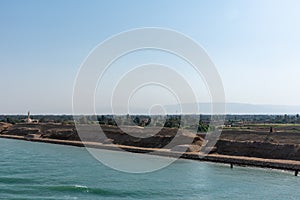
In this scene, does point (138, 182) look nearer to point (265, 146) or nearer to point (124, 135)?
point (265, 146)

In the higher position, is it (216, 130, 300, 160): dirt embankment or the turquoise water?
(216, 130, 300, 160): dirt embankment

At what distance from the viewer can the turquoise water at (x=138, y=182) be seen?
2005 centimetres

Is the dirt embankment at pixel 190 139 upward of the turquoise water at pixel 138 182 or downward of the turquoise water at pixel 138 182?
upward

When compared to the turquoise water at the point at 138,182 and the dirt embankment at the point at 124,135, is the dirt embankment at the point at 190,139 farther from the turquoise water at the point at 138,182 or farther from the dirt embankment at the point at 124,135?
the turquoise water at the point at 138,182

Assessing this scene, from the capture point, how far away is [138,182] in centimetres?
2323

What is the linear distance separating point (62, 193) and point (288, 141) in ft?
89.7

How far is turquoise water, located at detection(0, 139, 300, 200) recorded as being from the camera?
65.8 feet

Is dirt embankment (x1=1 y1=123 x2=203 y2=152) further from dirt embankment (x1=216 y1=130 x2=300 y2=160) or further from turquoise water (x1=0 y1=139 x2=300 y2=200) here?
turquoise water (x1=0 y1=139 x2=300 y2=200)

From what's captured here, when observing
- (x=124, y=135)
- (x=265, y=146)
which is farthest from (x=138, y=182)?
(x=124, y=135)

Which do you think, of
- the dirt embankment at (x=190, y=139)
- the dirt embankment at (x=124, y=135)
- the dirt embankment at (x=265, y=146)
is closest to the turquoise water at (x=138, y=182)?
the dirt embankment at (x=265, y=146)

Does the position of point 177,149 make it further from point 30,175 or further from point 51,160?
point 30,175

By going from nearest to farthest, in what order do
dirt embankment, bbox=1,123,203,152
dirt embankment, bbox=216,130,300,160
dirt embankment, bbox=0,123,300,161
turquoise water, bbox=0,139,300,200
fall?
turquoise water, bbox=0,139,300,200 → dirt embankment, bbox=216,130,300,160 → dirt embankment, bbox=0,123,300,161 → dirt embankment, bbox=1,123,203,152

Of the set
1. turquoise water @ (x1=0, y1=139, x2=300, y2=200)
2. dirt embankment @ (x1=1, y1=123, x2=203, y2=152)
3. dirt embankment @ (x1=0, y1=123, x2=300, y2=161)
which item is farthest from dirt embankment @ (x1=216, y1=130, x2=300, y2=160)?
turquoise water @ (x1=0, y1=139, x2=300, y2=200)

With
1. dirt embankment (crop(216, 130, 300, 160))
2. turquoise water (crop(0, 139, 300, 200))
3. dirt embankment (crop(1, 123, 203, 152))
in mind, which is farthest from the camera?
dirt embankment (crop(1, 123, 203, 152))
